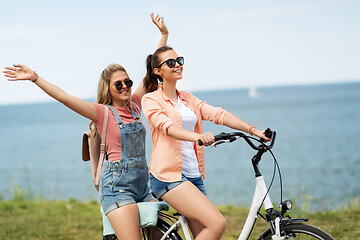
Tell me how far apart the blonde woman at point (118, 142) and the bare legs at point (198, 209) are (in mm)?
356

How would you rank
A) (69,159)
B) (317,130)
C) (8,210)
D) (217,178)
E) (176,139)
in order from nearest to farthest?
(176,139)
(8,210)
(217,178)
(69,159)
(317,130)

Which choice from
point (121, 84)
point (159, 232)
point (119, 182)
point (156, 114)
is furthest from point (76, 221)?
point (156, 114)

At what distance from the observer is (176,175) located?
347 cm

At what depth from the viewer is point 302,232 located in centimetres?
324

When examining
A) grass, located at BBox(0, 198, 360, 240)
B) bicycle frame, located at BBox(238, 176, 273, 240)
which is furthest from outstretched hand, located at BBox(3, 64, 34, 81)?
grass, located at BBox(0, 198, 360, 240)

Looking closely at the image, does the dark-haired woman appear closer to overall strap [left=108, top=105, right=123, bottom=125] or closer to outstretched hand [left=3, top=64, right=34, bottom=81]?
overall strap [left=108, top=105, right=123, bottom=125]

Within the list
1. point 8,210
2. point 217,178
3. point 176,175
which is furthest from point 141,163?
point 217,178

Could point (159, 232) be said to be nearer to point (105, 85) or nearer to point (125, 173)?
point (125, 173)

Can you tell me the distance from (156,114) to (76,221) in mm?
4066

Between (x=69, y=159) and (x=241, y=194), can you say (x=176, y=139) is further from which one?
(x=69, y=159)

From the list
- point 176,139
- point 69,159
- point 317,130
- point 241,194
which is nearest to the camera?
point 176,139

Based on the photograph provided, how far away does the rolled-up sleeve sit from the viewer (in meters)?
3.36

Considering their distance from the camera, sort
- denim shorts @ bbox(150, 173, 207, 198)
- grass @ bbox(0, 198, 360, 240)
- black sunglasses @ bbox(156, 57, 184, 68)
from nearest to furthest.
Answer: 1. denim shorts @ bbox(150, 173, 207, 198)
2. black sunglasses @ bbox(156, 57, 184, 68)
3. grass @ bbox(0, 198, 360, 240)

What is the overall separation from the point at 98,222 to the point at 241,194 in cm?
1053
